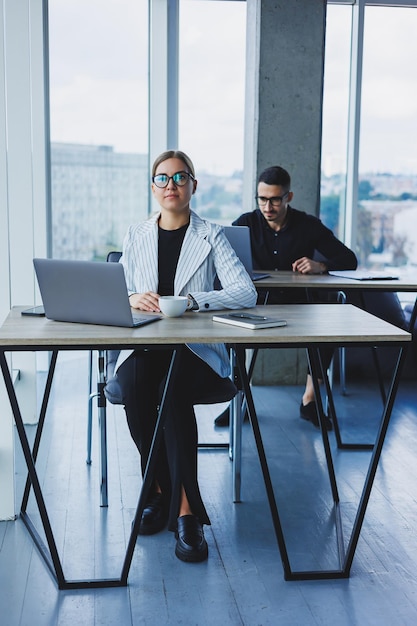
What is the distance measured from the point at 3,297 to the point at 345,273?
1.93m

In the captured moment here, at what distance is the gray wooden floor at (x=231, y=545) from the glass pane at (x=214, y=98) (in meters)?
2.49

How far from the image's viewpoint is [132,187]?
6047 millimetres

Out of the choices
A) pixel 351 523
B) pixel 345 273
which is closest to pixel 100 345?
pixel 351 523

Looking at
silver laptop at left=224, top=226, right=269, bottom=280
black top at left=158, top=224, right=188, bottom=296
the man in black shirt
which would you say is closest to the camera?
black top at left=158, top=224, right=188, bottom=296

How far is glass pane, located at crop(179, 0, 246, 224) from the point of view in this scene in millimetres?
6031

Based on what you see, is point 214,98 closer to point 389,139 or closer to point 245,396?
point 389,139

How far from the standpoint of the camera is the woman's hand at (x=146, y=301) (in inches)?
115

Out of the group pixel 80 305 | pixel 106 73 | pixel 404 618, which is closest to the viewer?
pixel 404 618

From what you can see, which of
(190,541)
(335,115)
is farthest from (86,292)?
(335,115)

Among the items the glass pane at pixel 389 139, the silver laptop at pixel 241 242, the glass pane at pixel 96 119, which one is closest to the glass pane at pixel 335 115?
the glass pane at pixel 389 139

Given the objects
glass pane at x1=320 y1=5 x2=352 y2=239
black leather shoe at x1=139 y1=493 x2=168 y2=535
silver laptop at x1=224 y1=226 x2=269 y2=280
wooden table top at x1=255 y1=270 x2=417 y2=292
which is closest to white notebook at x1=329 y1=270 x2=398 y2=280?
wooden table top at x1=255 y1=270 x2=417 y2=292

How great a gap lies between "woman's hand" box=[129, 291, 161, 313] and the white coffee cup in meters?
0.11

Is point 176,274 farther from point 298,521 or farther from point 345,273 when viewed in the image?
point 345,273

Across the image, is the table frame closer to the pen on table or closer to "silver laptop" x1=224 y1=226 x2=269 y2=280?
the pen on table
